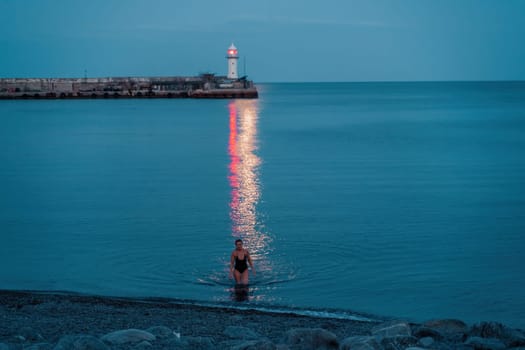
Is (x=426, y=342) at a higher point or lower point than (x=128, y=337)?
lower

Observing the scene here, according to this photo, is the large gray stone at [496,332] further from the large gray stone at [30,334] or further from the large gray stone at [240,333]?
the large gray stone at [30,334]

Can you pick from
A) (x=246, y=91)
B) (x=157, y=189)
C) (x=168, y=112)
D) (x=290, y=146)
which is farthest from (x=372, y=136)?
(x=246, y=91)

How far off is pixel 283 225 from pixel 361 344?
9627 mm

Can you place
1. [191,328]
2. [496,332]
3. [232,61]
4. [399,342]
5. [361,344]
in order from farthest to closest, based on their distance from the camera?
[232,61]
[191,328]
[496,332]
[399,342]
[361,344]

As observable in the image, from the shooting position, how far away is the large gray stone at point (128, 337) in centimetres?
746

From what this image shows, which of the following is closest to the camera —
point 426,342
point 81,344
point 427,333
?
point 81,344

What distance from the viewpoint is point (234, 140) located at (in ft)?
137

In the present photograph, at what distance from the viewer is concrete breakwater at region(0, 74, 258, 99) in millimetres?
98562

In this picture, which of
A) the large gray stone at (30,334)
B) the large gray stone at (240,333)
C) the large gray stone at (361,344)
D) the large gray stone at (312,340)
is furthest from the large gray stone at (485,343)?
the large gray stone at (30,334)

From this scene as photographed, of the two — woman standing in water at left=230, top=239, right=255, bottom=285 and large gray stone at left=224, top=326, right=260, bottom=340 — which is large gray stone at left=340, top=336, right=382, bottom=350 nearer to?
large gray stone at left=224, top=326, right=260, bottom=340

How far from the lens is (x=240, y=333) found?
8.18m

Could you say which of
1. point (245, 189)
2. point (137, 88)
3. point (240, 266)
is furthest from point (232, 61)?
point (240, 266)

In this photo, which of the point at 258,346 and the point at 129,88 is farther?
the point at 129,88

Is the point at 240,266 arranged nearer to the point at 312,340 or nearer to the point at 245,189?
the point at 312,340
